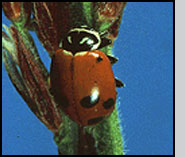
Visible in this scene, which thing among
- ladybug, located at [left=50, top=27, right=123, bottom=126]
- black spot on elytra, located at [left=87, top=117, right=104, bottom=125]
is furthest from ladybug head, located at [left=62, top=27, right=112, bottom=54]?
black spot on elytra, located at [left=87, top=117, right=104, bottom=125]

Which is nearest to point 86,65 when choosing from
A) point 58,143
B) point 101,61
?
point 101,61

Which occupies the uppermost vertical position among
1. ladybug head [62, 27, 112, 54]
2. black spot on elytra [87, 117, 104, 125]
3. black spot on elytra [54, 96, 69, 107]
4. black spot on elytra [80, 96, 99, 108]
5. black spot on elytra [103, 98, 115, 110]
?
ladybug head [62, 27, 112, 54]

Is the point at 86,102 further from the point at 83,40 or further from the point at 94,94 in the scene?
the point at 83,40

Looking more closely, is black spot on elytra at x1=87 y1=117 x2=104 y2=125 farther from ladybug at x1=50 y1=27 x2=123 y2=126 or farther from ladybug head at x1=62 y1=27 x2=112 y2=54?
ladybug head at x1=62 y1=27 x2=112 y2=54

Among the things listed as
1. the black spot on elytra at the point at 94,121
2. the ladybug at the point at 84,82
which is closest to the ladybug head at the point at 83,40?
the ladybug at the point at 84,82

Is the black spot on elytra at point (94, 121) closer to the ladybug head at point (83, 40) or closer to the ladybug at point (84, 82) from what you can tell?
the ladybug at point (84, 82)

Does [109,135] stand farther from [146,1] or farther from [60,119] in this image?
[146,1]

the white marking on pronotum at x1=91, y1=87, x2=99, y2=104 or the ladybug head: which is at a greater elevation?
the ladybug head

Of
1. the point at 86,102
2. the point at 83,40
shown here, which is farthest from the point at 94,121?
the point at 83,40
